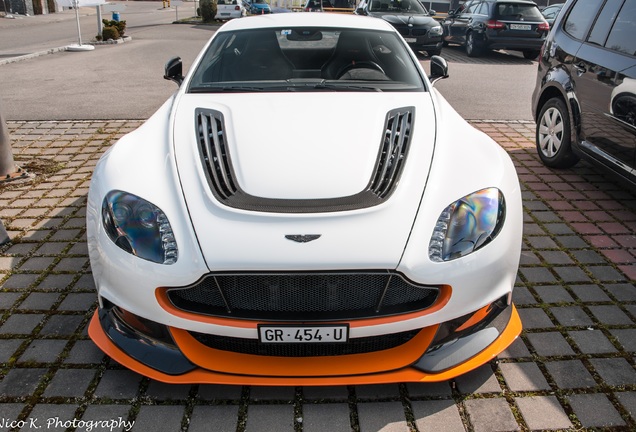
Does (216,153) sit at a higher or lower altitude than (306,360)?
higher

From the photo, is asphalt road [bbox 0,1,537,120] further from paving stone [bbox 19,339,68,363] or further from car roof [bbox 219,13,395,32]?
paving stone [bbox 19,339,68,363]

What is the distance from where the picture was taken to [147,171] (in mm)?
2854

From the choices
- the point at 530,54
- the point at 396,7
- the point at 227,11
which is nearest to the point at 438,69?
the point at 396,7

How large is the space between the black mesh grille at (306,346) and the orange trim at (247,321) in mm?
135

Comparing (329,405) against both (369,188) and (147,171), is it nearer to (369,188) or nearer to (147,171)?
(369,188)

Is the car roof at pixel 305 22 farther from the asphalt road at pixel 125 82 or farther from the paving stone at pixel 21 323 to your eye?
the asphalt road at pixel 125 82

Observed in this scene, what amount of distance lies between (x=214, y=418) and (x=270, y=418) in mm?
245

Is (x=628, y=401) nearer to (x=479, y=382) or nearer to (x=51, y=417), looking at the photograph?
(x=479, y=382)

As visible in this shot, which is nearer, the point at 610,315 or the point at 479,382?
the point at 479,382

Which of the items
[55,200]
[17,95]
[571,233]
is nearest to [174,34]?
[17,95]

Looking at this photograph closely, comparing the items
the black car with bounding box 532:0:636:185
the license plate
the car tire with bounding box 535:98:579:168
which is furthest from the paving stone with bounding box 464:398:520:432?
the car tire with bounding box 535:98:579:168

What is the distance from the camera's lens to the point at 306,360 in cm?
249

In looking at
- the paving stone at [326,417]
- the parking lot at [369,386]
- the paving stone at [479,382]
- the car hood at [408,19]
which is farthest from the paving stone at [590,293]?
the car hood at [408,19]

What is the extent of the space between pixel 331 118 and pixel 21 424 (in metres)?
2.13
